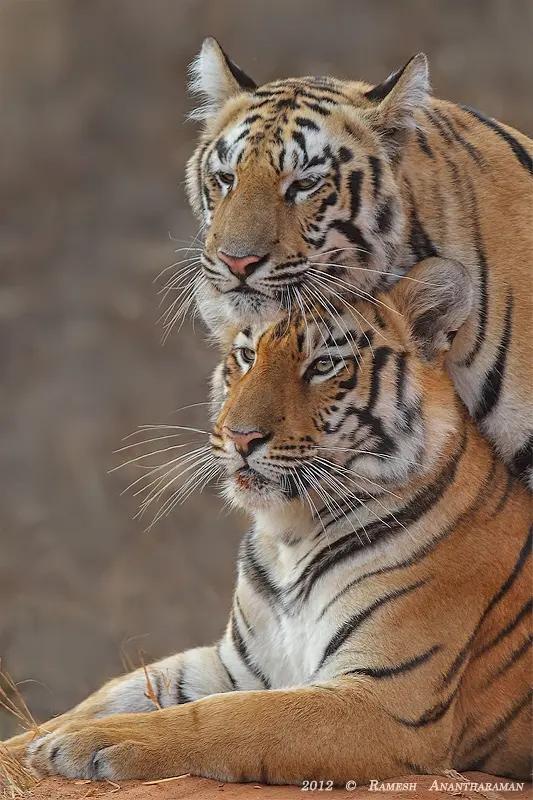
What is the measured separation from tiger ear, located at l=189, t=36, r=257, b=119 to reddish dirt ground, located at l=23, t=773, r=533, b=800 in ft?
5.97

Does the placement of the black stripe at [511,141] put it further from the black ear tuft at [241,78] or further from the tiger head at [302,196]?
the black ear tuft at [241,78]

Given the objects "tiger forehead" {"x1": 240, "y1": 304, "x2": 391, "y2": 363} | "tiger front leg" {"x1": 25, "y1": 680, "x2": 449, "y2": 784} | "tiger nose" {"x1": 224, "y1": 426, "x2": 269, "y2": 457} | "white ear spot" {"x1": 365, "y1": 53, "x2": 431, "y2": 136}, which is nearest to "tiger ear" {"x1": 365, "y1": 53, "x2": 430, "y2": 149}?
"white ear spot" {"x1": 365, "y1": 53, "x2": 431, "y2": 136}

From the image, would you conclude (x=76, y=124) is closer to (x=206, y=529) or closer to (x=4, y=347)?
(x=4, y=347)

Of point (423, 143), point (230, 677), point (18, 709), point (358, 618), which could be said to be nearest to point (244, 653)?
point (230, 677)

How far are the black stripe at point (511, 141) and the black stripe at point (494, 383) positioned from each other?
0.57 metres

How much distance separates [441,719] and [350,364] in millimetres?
854

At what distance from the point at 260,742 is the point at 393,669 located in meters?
0.34

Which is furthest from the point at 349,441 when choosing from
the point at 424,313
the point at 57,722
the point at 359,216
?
the point at 57,722

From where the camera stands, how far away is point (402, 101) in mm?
3055

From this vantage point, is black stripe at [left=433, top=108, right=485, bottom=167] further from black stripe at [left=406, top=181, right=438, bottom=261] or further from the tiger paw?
the tiger paw

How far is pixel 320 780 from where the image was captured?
2.58m

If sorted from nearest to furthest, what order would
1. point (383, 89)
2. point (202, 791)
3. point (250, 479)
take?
1. point (202, 791)
2. point (250, 479)
3. point (383, 89)

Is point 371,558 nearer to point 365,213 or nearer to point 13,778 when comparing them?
point 365,213

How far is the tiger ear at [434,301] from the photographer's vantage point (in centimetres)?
290
